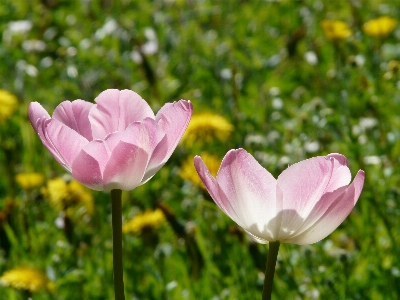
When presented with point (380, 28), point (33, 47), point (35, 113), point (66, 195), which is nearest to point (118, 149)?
point (35, 113)

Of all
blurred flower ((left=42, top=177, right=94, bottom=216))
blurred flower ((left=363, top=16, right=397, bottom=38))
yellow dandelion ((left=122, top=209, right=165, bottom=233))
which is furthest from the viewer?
blurred flower ((left=363, top=16, right=397, bottom=38))

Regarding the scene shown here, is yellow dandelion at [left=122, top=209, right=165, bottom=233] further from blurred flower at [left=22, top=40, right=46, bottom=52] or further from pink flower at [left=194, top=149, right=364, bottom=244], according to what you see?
blurred flower at [left=22, top=40, right=46, bottom=52]

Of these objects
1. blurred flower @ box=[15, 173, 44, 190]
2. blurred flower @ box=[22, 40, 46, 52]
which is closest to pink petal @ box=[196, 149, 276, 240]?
blurred flower @ box=[15, 173, 44, 190]

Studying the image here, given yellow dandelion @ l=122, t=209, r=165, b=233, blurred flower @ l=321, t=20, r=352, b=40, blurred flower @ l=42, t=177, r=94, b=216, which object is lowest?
blurred flower @ l=321, t=20, r=352, b=40

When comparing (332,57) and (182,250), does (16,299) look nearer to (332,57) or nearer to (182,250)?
(182,250)

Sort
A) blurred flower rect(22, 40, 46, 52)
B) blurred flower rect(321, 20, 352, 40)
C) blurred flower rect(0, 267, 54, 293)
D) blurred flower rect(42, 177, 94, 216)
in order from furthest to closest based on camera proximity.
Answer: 1. blurred flower rect(22, 40, 46, 52)
2. blurred flower rect(321, 20, 352, 40)
3. blurred flower rect(42, 177, 94, 216)
4. blurred flower rect(0, 267, 54, 293)

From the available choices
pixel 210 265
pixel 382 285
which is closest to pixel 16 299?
pixel 210 265

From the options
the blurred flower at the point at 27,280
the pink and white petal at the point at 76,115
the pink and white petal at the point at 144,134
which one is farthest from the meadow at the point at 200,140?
the pink and white petal at the point at 144,134
